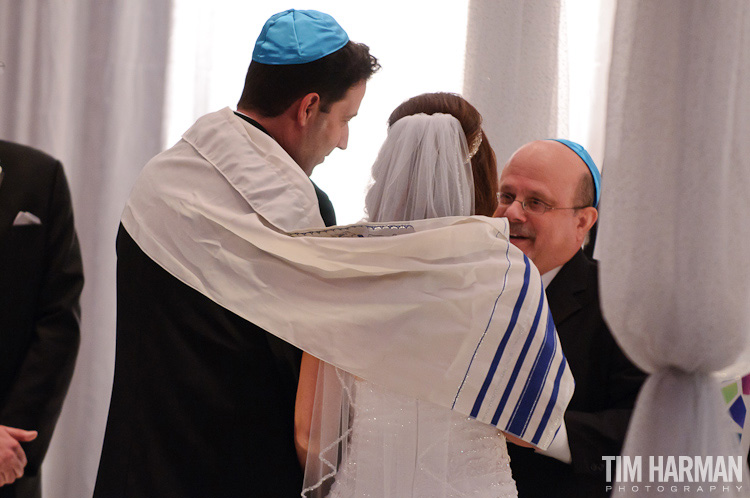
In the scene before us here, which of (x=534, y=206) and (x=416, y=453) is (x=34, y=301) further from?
(x=534, y=206)

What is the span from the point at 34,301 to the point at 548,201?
1.53 meters

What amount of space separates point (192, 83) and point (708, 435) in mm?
2792

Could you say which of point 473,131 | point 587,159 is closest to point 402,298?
point 473,131

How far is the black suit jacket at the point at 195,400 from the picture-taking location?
165cm

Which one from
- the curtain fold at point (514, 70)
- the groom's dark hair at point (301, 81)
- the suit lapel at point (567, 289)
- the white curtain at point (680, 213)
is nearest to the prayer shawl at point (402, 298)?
the white curtain at point (680, 213)

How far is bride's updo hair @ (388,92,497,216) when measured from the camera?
1734mm

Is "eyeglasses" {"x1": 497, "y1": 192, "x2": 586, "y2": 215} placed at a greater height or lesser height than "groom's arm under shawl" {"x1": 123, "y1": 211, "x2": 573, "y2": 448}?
greater

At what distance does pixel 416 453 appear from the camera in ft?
5.13

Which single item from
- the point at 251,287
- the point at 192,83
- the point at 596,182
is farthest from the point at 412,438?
the point at 192,83

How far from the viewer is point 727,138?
1.45m

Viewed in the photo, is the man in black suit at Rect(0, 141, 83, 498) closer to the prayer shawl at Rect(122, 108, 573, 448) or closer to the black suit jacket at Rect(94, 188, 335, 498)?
the black suit jacket at Rect(94, 188, 335, 498)

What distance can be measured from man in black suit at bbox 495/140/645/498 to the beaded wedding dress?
0.20m

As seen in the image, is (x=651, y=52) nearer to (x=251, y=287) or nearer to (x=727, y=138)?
(x=727, y=138)

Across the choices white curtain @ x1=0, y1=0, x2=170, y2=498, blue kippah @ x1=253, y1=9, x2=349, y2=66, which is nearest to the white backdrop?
white curtain @ x1=0, y1=0, x2=170, y2=498
